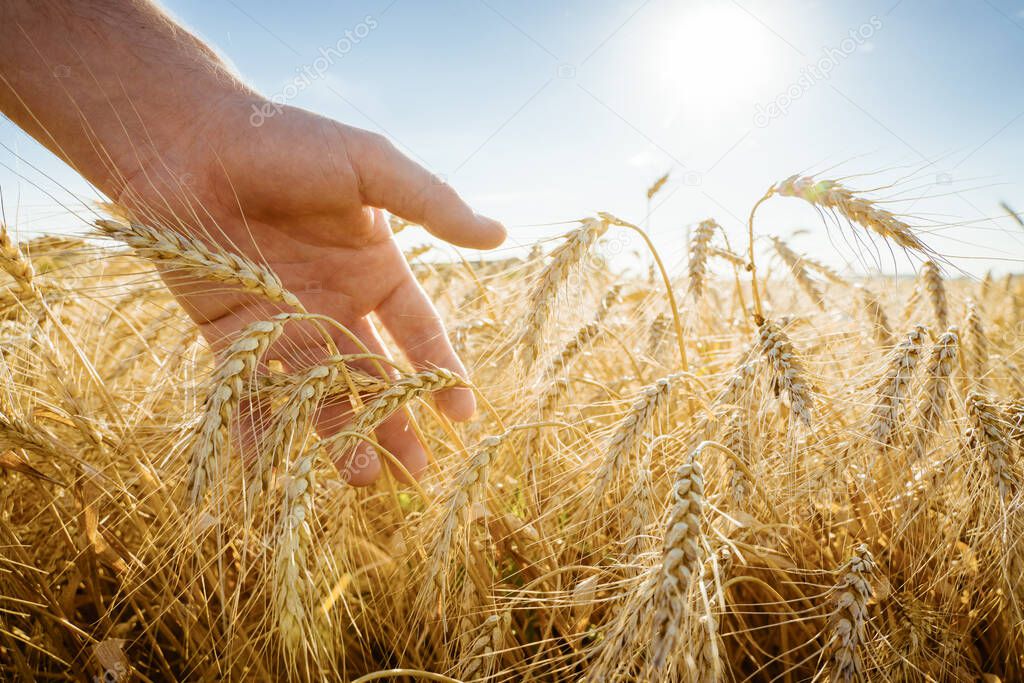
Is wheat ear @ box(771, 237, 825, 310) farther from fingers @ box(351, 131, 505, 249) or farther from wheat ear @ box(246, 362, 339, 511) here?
wheat ear @ box(246, 362, 339, 511)

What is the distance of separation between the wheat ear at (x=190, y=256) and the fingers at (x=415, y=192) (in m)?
0.55

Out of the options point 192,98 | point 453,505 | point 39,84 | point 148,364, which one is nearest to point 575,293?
point 453,505

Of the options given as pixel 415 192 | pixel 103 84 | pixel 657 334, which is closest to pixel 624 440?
pixel 415 192

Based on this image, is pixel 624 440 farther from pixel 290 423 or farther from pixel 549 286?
pixel 290 423

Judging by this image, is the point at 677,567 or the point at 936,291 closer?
the point at 677,567

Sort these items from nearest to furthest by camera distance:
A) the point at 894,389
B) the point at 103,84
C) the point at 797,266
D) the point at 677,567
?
the point at 677,567
the point at 894,389
the point at 103,84
the point at 797,266

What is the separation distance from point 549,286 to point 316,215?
90 centimetres

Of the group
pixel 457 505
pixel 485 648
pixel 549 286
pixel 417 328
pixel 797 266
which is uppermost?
pixel 797 266

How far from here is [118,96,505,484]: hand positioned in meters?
1.75

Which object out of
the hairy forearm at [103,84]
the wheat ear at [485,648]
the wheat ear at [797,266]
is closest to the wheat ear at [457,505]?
the wheat ear at [485,648]

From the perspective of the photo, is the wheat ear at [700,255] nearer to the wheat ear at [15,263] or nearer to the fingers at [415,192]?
the fingers at [415,192]

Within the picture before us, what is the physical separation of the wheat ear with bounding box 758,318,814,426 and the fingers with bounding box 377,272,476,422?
37.7 inches

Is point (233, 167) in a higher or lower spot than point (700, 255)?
lower

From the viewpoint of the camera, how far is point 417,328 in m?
2.04
